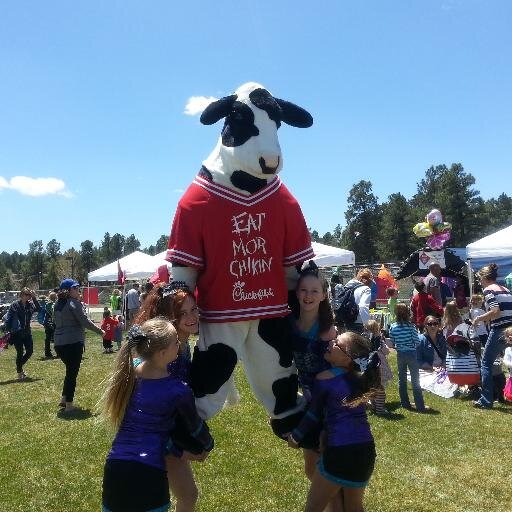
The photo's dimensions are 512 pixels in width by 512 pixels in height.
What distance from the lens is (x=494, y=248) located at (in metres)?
10.3

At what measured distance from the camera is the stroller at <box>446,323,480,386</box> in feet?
23.4

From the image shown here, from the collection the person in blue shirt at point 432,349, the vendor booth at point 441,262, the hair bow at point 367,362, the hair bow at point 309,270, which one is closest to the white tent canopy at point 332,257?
the vendor booth at point 441,262

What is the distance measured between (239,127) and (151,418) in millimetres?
1426

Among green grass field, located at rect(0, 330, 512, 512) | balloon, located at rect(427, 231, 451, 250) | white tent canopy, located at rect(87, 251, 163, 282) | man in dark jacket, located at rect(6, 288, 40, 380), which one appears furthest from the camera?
white tent canopy, located at rect(87, 251, 163, 282)

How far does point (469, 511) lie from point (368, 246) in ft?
161

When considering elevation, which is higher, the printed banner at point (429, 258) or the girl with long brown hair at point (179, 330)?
the printed banner at point (429, 258)

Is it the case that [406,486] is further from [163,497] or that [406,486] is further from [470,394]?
[470,394]

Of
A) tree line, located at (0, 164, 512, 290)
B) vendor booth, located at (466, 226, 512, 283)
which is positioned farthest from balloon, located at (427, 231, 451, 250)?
tree line, located at (0, 164, 512, 290)

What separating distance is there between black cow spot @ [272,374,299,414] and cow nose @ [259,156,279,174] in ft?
3.39

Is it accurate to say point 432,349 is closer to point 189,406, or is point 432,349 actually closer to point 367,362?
point 367,362

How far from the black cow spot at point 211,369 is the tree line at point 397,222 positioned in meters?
38.7

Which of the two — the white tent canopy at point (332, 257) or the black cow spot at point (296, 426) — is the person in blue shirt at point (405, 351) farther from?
the white tent canopy at point (332, 257)

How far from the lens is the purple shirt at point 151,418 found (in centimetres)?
224

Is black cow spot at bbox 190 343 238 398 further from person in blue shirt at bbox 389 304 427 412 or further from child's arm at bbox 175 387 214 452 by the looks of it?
person in blue shirt at bbox 389 304 427 412
